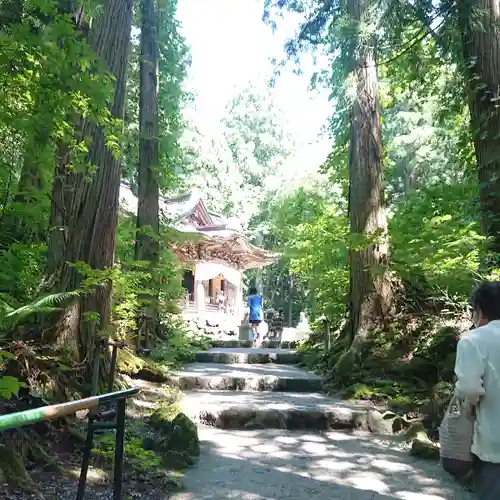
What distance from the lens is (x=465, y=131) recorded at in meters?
7.46

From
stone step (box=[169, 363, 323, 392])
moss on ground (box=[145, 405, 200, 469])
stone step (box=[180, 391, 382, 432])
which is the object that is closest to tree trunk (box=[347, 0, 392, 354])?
stone step (box=[169, 363, 323, 392])

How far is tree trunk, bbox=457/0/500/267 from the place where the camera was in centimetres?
554

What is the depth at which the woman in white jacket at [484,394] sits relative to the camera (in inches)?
78.7

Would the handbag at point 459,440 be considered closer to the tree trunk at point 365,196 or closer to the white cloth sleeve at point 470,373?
the white cloth sleeve at point 470,373

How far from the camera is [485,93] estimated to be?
5711 millimetres

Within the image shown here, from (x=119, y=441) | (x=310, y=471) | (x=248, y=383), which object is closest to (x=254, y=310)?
(x=248, y=383)

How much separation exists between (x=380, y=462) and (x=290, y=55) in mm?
7066

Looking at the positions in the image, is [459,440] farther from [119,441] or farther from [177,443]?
[177,443]

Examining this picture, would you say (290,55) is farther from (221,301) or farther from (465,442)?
(221,301)

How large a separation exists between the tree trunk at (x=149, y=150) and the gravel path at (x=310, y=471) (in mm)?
4419

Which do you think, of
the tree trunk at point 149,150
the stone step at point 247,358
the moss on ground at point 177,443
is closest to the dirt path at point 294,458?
the moss on ground at point 177,443

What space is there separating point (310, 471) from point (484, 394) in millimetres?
2381

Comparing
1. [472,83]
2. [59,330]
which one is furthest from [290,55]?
[59,330]

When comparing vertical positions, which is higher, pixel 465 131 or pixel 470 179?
pixel 465 131
